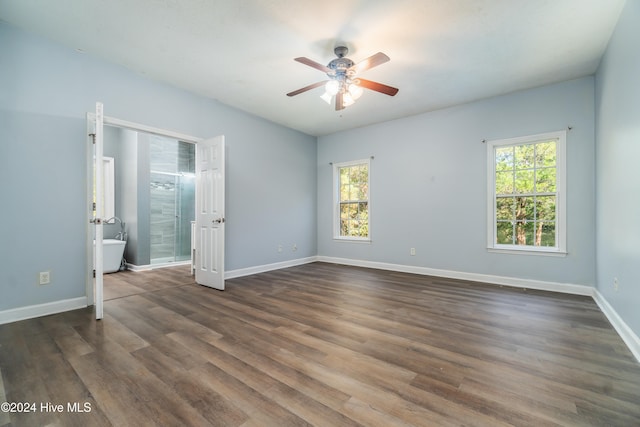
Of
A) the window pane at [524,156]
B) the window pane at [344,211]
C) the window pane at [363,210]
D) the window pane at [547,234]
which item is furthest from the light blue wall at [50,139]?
the window pane at [547,234]

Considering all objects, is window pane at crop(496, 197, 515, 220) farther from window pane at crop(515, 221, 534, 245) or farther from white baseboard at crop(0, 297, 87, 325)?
white baseboard at crop(0, 297, 87, 325)

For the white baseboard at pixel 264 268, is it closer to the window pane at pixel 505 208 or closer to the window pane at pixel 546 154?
the window pane at pixel 505 208

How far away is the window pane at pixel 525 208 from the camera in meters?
3.99

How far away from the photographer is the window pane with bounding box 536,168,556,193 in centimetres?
385

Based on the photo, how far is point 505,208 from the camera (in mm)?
4180

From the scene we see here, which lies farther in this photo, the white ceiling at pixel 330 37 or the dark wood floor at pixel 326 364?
the white ceiling at pixel 330 37

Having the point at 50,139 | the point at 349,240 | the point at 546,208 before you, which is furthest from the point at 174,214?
the point at 546,208

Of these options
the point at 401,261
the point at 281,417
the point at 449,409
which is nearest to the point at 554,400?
the point at 449,409

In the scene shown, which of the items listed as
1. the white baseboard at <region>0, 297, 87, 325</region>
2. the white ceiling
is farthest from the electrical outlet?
the white ceiling

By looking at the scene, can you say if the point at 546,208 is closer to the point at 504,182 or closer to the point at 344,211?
the point at 504,182

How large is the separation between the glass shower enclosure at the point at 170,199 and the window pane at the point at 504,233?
5.98 metres

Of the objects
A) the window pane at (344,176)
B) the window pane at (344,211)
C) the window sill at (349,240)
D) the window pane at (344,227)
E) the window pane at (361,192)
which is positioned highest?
the window pane at (344,176)

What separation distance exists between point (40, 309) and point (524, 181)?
614 centimetres

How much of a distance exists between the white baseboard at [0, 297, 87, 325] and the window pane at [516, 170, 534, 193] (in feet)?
19.1
